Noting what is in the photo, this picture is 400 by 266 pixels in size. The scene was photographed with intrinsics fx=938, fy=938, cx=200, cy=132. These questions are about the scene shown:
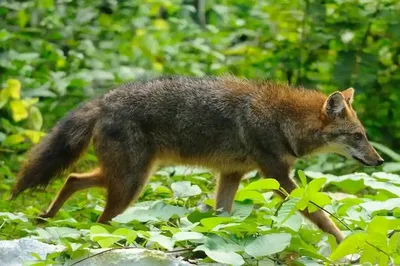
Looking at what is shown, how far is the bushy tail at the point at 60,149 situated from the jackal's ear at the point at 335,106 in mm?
1728

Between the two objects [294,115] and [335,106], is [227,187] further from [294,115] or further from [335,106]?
[335,106]

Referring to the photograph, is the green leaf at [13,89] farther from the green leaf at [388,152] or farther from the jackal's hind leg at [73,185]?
the green leaf at [388,152]

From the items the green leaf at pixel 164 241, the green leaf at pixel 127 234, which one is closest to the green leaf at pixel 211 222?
the green leaf at pixel 164 241

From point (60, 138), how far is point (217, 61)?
17.5 ft

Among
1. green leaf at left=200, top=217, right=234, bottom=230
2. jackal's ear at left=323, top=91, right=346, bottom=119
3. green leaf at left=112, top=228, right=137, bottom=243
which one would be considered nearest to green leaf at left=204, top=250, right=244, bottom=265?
green leaf at left=200, top=217, right=234, bottom=230

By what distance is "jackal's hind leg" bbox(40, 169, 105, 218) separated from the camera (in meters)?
7.12

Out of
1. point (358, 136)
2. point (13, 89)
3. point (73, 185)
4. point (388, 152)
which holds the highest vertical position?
point (358, 136)

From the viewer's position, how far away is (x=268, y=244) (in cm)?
503

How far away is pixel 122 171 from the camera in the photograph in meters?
6.66

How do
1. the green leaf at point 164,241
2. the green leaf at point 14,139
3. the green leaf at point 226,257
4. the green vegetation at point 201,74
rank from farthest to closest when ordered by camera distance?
the green leaf at point 14,139 → the green vegetation at point 201,74 → the green leaf at point 164,241 → the green leaf at point 226,257

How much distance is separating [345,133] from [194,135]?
1162 mm

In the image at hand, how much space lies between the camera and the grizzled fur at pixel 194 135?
6.71 meters

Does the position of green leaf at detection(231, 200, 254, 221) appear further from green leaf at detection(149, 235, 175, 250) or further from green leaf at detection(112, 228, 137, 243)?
green leaf at detection(112, 228, 137, 243)

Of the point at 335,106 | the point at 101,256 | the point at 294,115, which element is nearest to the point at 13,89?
the point at 294,115
